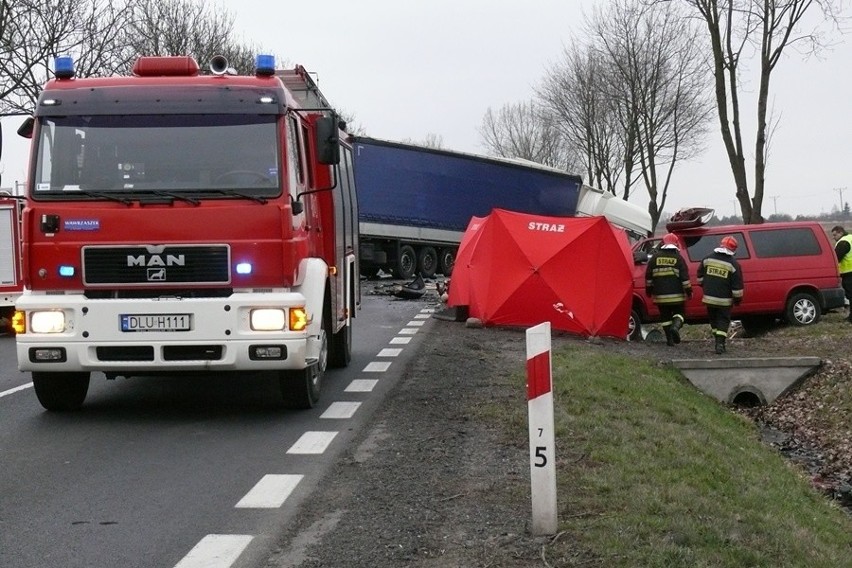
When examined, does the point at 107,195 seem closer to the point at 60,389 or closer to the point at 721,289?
the point at 60,389

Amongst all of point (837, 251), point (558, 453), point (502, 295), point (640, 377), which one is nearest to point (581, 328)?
point (502, 295)

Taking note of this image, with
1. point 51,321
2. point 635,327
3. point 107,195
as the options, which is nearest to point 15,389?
point 51,321

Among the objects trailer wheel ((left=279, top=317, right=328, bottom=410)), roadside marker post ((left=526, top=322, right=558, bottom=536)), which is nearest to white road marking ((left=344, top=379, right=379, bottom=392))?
trailer wheel ((left=279, top=317, right=328, bottom=410))

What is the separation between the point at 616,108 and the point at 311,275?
41.8 m

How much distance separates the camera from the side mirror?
9047 mm

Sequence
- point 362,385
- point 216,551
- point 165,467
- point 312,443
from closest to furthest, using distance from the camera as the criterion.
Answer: point 216,551 < point 165,467 < point 312,443 < point 362,385

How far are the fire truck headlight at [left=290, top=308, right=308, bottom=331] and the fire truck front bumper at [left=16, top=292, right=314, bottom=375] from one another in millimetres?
28

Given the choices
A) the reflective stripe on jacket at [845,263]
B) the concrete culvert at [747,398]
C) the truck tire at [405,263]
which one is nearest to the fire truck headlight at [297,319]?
the concrete culvert at [747,398]

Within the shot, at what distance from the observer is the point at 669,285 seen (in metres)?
16.9

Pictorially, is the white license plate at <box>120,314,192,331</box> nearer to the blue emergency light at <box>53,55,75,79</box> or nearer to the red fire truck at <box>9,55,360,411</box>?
the red fire truck at <box>9,55,360,411</box>

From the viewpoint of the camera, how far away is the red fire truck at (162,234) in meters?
8.53

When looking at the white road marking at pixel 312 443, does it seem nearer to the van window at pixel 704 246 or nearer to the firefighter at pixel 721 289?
the firefighter at pixel 721 289

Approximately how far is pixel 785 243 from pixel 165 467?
48.3 feet

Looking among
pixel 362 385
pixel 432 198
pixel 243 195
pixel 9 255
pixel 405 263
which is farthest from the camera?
pixel 432 198
